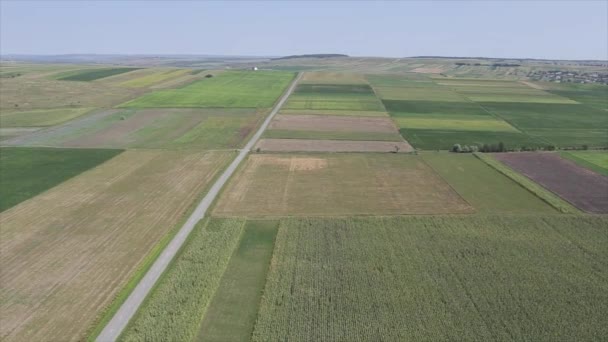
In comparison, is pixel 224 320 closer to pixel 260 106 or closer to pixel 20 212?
pixel 20 212

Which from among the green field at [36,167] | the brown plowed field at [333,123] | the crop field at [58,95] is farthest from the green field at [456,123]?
the crop field at [58,95]

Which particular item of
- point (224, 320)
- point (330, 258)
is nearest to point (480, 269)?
point (330, 258)

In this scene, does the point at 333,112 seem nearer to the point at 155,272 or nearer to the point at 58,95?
the point at 155,272

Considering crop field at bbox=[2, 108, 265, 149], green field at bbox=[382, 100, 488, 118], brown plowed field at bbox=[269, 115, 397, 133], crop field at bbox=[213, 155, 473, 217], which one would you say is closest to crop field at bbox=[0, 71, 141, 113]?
crop field at bbox=[2, 108, 265, 149]

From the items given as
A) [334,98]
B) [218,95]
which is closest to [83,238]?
[334,98]

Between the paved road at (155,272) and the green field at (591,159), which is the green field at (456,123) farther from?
the paved road at (155,272)

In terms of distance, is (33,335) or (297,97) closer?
(33,335)
